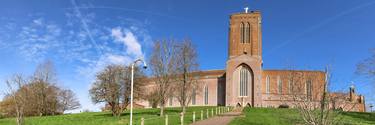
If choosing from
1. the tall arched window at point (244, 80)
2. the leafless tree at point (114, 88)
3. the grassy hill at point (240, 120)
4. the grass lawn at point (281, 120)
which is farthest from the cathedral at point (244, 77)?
the grass lawn at point (281, 120)

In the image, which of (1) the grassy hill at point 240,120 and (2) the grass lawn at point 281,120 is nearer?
(2) the grass lawn at point 281,120

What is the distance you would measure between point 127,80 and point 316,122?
36543mm

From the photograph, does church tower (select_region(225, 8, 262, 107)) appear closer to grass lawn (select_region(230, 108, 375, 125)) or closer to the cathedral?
the cathedral

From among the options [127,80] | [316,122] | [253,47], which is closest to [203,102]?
[253,47]

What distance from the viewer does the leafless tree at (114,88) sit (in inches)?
2034

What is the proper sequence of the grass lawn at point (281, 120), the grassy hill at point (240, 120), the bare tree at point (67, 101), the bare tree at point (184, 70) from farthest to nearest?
the bare tree at point (67, 101), the bare tree at point (184, 70), the grassy hill at point (240, 120), the grass lawn at point (281, 120)

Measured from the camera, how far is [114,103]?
170 ft

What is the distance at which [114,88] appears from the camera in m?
52.0

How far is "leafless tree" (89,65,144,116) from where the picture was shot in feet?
169

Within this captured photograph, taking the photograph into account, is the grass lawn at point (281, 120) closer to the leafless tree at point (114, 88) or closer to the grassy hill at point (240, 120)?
the grassy hill at point (240, 120)

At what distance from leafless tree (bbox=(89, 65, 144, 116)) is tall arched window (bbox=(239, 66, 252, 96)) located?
33.8 metres

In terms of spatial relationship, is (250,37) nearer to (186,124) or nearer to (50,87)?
(50,87)

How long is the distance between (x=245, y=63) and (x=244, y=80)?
3.27 meters

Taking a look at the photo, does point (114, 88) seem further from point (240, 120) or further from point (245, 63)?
point (245, 63)
